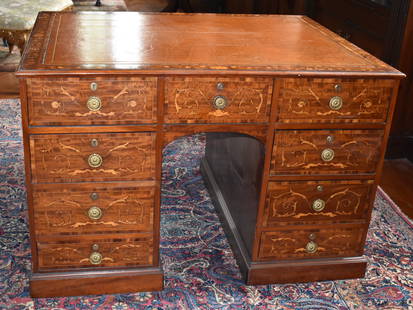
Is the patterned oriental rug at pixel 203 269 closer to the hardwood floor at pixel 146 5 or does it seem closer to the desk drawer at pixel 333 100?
the desk drawer at pixel 333 100

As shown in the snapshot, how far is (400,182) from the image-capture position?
3.46m

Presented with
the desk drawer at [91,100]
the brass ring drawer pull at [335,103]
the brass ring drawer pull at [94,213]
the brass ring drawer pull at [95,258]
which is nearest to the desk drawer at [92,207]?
the brass ring drawer pull at [94,213]

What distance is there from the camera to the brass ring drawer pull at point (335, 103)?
2170mm

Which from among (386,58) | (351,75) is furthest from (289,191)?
(386,58)

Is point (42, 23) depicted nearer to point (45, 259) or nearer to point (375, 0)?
point (45, 259)

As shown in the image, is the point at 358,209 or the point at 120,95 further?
the point at 358,209

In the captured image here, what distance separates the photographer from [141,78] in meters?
2.01

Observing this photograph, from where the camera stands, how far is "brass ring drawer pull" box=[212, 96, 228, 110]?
2.09 meters

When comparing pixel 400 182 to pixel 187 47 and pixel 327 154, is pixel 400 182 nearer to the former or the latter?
pixel 327 154

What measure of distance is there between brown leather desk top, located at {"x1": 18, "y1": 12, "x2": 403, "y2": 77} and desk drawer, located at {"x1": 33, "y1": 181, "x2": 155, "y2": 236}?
0.46 m

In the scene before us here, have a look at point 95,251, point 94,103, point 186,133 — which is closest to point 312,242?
point 186,133

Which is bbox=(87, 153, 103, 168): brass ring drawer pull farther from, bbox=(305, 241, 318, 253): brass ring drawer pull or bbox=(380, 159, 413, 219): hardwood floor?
bbox=(380, 159, 413, 219): hardwood floor

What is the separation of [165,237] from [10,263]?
2.34ft

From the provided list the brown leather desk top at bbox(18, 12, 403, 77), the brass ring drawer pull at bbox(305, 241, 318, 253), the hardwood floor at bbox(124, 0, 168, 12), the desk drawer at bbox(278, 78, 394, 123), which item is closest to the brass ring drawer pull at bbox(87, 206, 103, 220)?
the brown leather desk top at bbox(18, 12, 403, 77)
